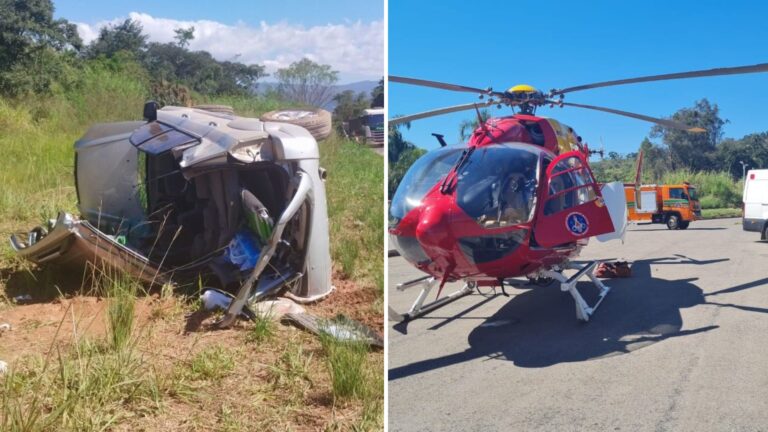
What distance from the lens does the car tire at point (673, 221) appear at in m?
3.30

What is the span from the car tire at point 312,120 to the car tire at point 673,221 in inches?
129

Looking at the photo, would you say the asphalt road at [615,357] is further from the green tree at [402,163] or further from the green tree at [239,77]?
the green tree at [239,77]

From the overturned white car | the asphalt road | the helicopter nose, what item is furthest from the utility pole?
the overturned white car

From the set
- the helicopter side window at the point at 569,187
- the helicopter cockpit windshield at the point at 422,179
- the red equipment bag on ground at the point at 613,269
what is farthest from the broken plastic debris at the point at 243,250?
the red equipment bag on ground at the point at 613,269

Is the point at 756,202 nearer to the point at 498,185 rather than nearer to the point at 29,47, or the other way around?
the point at 498,185

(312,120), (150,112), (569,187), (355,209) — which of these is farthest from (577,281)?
(355,209)

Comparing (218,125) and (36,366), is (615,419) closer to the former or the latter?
(36,366)

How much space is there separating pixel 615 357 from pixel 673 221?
3.64 feet

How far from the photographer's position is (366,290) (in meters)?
5.36

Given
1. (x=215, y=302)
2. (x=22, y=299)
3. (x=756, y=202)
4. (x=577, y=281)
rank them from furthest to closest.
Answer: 1. (x=22, y=299)
2. (x=215, y=302)
3. (x=577, y=281)
4. (x=756, y=202)

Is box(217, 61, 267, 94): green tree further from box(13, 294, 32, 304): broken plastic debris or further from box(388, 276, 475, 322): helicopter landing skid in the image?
box(388, 276, 475, 322): helicopter landing skid

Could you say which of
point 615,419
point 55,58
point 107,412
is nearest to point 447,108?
point 615,419

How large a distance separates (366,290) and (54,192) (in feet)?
13.6

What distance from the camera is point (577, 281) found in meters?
3.95
